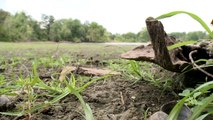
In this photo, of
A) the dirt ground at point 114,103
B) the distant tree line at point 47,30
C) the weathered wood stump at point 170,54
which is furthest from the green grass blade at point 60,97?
the distant tree line at point 47,30

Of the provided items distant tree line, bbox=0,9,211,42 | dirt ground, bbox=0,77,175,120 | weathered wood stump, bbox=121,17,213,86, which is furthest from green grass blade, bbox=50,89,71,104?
distant tree line, bbox=0,9,211,42

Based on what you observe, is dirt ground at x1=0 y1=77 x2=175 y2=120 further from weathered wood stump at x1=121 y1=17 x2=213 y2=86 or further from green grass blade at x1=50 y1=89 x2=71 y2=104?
weathered wood stump at x1=121 y1=17 x2=213 y2=86

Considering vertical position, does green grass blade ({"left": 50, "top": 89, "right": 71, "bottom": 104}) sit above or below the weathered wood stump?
below

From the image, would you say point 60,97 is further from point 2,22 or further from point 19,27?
point 19,27

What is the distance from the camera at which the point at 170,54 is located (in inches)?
50.9

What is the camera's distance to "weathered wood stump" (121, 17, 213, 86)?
114 cm

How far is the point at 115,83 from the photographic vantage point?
1604mm

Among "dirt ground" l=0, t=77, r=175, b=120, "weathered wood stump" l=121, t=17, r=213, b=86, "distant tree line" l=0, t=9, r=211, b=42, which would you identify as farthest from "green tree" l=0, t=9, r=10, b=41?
"weathered wood stump" l=121, t=17, r=213, b=86

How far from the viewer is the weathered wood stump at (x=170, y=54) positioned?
1145mm

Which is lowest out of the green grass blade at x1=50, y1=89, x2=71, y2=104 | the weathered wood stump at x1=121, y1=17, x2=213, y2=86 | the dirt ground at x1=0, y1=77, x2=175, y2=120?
the dirt ground at x1=0, y1=77, x2=175, y2=120

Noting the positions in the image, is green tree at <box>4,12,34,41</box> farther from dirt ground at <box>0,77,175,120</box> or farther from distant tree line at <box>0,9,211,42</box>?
dirt ground at <box>0,77,175,120</box>

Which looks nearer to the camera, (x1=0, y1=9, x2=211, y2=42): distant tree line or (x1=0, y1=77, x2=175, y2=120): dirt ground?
(x1=0, y1=77, x2=175, y2=120): dirt ground

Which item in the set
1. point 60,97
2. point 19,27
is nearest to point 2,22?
point 19,27

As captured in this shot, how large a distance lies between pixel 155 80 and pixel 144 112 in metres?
0.39
